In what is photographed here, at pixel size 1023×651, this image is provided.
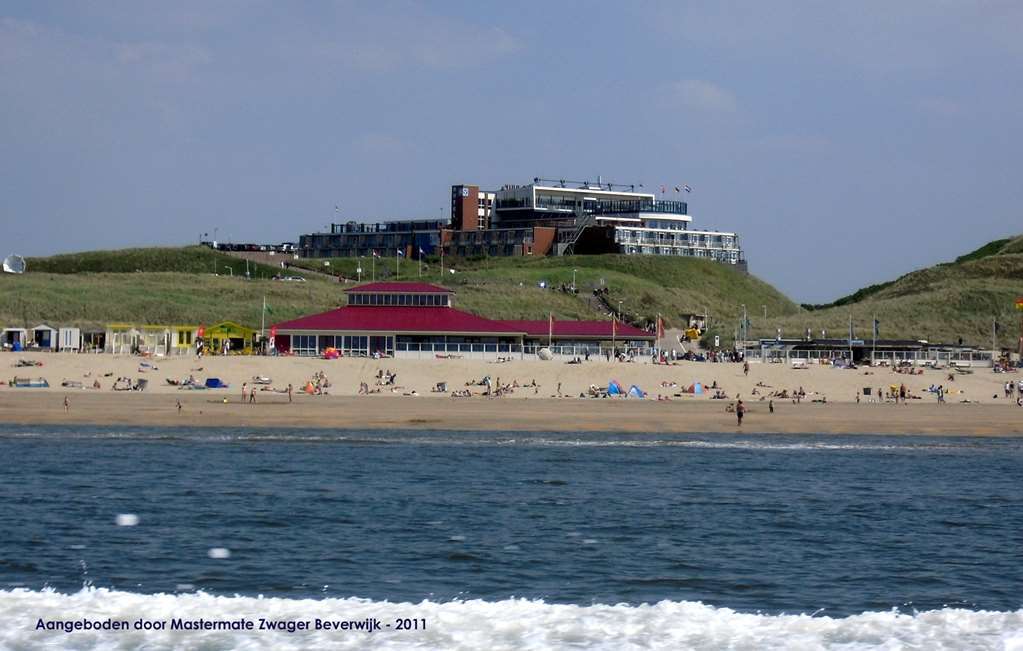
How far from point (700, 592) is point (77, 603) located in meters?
7.76

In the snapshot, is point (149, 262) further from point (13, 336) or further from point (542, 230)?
point (13, 336)

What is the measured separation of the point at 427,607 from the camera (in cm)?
1606

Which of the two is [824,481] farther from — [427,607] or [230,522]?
[427,607]

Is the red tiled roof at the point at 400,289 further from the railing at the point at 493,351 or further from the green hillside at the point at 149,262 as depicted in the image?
the green hillside at the point at 149,262

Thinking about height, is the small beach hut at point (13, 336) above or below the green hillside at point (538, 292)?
below

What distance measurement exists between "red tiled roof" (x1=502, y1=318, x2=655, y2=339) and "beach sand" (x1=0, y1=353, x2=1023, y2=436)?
8.22 m

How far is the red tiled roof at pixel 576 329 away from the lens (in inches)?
2419

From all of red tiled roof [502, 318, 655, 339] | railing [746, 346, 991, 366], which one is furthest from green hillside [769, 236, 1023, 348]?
red tiled roof [502, 318, 655, 339]

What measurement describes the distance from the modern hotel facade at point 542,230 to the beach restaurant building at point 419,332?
2009 inches

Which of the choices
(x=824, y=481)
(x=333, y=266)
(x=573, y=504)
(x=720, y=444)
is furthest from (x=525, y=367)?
(x=333, y=266)

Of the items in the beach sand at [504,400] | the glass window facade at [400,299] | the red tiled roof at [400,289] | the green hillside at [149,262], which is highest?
the green hillside at [149,262]

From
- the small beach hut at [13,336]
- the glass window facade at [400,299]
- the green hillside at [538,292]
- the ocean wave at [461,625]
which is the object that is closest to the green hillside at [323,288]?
the green hillside at [538,292]

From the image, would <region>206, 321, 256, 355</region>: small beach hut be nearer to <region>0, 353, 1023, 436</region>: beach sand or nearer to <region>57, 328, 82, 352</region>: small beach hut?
<region>57, 328, 82, 352</region>: small beach hut

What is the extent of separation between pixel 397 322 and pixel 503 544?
39.2 m
